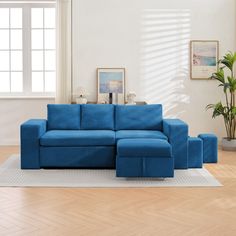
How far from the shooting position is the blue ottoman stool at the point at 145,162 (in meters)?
5.41

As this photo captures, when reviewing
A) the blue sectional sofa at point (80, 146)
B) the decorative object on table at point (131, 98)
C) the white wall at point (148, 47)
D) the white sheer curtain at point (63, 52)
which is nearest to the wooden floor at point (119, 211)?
the blue sectional sofa at point (80, 146)

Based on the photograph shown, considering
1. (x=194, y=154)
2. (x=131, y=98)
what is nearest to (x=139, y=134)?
(x=194, y=154)

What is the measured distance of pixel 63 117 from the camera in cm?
686

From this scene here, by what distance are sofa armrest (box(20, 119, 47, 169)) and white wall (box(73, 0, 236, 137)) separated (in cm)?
243

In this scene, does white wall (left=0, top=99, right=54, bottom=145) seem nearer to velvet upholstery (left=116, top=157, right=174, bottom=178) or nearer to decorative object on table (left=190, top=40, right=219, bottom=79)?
decorative object on table (left=190, top=40, right=219, bottom=79)

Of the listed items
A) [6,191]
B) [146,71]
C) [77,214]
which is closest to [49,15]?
[146,71]

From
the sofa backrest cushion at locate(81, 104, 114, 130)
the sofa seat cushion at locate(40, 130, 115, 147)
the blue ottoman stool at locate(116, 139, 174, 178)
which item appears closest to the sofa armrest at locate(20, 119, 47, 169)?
the sofa seat cushion at locate(40, 130, 115, 147)

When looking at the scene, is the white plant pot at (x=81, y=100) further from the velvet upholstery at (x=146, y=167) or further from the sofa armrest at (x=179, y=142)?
the velvet upholstery at (x=146, y=167)

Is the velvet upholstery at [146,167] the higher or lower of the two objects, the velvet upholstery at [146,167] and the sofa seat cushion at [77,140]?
the lower

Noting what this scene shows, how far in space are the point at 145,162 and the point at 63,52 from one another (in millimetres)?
3578

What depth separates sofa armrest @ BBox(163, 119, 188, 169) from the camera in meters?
6.13

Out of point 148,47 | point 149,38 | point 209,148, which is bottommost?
point 209,148

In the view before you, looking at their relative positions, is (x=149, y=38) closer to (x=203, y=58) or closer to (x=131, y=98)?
(x=203, y=58)

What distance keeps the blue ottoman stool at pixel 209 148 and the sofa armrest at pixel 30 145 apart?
2286 mm
